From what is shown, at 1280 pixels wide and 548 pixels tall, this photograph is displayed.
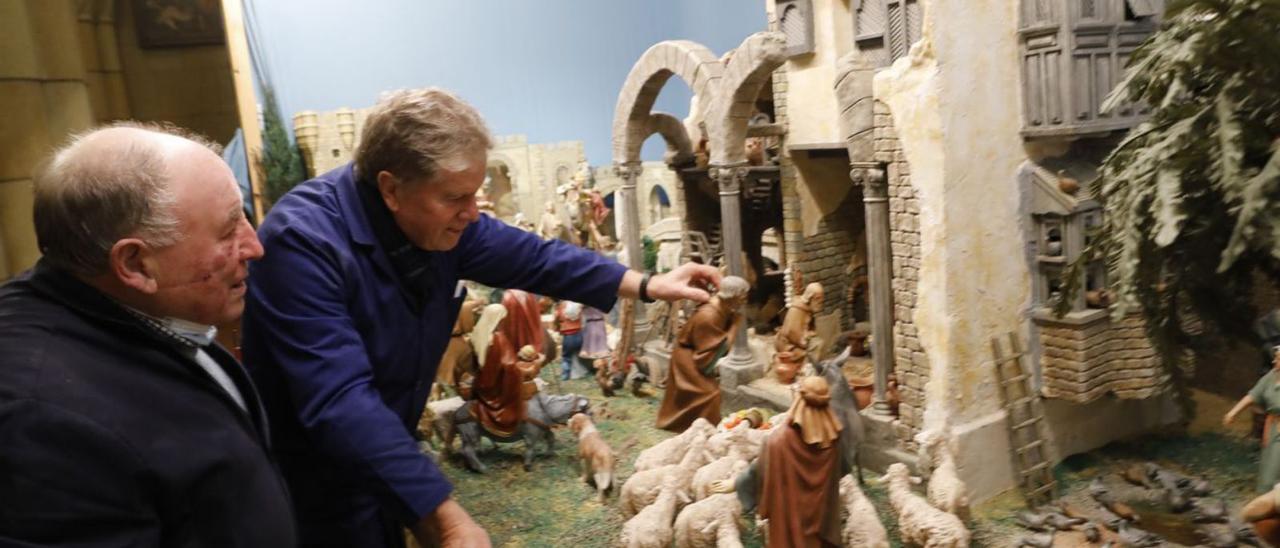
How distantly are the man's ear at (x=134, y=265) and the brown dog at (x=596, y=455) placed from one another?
5145 millimetres

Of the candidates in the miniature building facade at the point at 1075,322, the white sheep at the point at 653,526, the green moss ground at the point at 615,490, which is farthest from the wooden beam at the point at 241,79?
the miniature building facade at the point at 1075,322

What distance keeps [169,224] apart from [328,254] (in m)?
0.67

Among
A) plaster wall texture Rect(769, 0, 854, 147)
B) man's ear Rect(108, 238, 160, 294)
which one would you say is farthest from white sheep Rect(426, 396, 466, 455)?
man's ear Rect(108, 238, 160, 294)

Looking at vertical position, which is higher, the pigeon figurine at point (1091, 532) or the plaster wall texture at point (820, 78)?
the plaster wall texture at point (820, 78)

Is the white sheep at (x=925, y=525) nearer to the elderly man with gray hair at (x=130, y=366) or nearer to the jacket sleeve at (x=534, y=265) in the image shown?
the jacket sleeve at (x=534, y=265)

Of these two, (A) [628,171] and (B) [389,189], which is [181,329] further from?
(A) [628,171]

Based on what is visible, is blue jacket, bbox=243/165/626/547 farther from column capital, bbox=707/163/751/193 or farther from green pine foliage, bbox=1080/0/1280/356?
column capital, bbox=707/163/751/193

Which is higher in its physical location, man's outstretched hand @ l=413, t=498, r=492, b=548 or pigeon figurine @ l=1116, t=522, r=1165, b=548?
man's outstretched hand @ l=413, t=498, r=492, b=548

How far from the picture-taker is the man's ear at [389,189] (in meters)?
2.33

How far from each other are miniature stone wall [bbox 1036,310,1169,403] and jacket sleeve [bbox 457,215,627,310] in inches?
172

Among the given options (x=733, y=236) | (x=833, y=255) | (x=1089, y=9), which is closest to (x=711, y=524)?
(x=733, y=236)

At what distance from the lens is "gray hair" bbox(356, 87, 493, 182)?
2.24 metres

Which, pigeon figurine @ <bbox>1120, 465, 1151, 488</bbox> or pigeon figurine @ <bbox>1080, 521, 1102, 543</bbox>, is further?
pigeon figurine @ <bbox>1120, 465, 1151, 488</bbox>

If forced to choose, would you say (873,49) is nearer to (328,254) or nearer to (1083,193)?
(1083,193)
